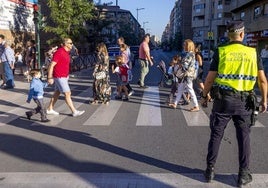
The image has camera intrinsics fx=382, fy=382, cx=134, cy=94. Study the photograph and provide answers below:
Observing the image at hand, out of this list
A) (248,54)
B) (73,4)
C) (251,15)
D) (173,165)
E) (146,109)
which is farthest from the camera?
(251,15)

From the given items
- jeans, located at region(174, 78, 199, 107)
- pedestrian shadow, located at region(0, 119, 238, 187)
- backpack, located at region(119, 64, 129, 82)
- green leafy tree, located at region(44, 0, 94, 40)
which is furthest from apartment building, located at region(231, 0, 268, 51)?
pedestrian shadow, located at region(0, 119, 238, 187)

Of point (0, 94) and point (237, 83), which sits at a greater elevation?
point (237, 83)

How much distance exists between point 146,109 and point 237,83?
553 centimetres

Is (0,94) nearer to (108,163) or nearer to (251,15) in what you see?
(108,163)

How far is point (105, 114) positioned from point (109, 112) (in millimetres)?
273

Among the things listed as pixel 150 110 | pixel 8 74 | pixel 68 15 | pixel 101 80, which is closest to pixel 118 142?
pixel 150 110

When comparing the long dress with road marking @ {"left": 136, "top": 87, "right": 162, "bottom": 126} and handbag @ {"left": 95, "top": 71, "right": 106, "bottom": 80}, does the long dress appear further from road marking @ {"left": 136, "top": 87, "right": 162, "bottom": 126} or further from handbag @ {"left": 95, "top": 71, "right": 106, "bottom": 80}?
road marking @ {"left": 136, "top": 87, "right": 162, "bottom": 126}

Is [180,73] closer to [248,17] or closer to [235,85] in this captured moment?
[235,85]

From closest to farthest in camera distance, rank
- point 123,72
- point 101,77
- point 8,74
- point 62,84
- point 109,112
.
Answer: point 62,84 < point 109,112 < point 101,77 < point 123,72 < point 8,74

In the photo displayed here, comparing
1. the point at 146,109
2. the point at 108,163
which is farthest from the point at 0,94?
the point at 108,163

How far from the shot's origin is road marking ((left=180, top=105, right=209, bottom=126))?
820 centimetres

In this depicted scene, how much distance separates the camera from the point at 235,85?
179 inches

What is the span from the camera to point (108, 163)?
5.48m

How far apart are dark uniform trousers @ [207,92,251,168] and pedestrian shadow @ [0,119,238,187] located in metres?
0.38
